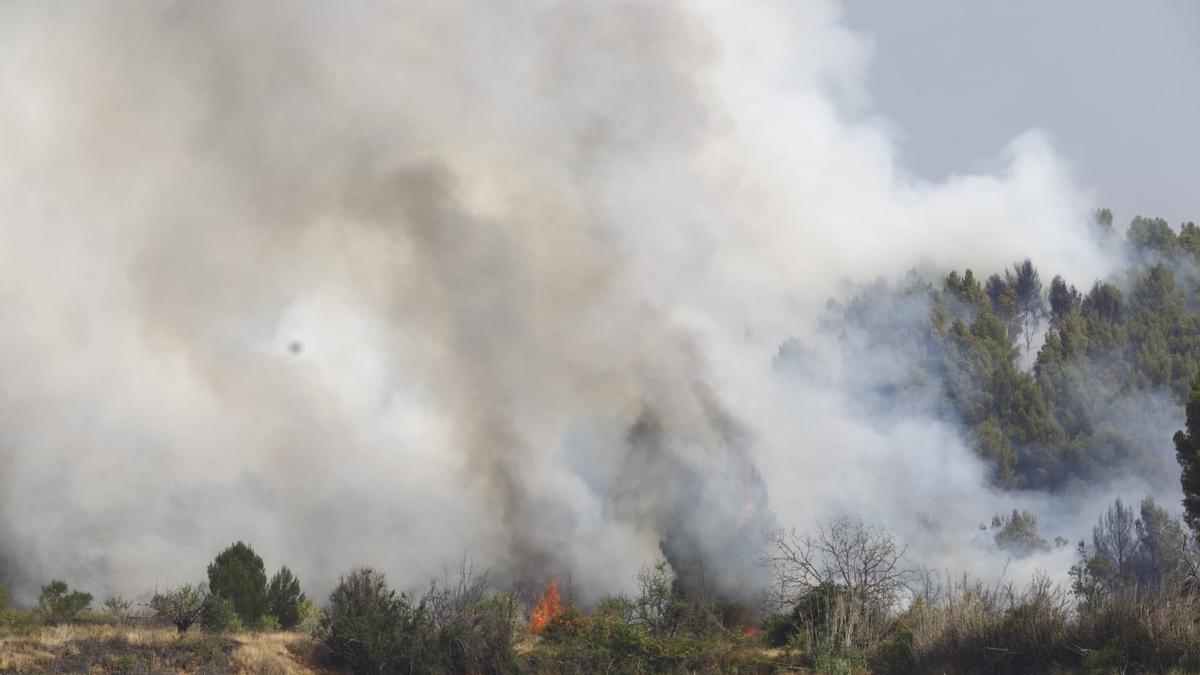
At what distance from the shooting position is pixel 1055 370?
9012 cm

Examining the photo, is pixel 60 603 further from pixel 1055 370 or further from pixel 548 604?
pixel 1055 370

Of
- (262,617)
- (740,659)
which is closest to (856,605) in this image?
(740,659)

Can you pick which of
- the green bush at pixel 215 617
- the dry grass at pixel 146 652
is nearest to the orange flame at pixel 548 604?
the green bush at pixel 215 617

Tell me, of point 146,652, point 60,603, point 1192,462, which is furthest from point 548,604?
point 146,652

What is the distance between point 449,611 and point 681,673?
27.0ft

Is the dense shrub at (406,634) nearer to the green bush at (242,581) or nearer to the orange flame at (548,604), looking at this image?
the green bush at (242,581)

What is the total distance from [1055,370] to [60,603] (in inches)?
2966

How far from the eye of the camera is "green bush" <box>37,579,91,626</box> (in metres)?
41.9

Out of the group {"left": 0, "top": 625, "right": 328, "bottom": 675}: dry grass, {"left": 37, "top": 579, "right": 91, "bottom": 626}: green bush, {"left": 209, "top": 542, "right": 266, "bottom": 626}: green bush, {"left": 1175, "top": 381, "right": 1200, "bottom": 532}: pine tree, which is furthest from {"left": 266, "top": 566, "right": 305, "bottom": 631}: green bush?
{"left": 1175, "top": 381, "right": 1200, "bottom": 532}: pine tree

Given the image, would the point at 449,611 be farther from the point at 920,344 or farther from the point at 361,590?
the point at 920,344

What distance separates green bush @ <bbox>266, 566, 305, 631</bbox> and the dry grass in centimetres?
1407

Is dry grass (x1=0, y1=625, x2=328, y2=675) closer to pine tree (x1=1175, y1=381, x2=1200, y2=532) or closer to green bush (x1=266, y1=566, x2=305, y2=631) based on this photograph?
green bush (x1=266, y1=566, x2=305, y2=631)

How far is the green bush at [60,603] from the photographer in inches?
1649

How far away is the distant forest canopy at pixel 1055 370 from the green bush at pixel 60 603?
202ft
